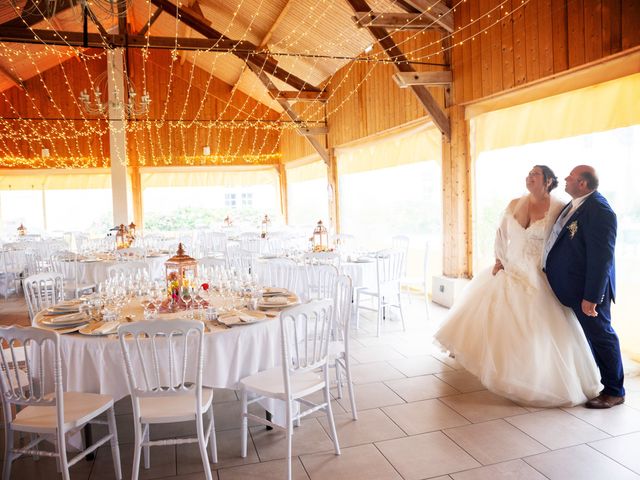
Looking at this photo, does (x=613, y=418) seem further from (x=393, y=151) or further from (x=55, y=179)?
(x=55, y=179)

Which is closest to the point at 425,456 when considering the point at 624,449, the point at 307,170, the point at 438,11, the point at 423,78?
the point at 624,449

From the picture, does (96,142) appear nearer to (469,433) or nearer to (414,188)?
(414,188)

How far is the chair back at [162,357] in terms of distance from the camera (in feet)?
7.94

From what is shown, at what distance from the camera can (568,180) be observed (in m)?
3.71

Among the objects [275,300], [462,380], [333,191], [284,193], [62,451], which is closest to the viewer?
[62,451]

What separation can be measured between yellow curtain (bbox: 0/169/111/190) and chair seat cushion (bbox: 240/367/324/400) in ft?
39.8

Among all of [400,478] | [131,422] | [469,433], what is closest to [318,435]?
[400,478]

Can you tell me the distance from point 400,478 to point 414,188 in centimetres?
674

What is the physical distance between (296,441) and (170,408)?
967mm

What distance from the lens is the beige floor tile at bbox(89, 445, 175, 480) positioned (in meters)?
2.87

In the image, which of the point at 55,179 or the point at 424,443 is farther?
the point at 55,179

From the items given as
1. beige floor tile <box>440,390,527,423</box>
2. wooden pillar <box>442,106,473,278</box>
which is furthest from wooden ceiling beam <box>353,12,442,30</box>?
beige floor tile <box>440,390,527,423</box>

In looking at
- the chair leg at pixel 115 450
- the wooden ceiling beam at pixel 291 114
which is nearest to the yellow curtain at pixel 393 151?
the wooden ceiling beam at pixel 291 114

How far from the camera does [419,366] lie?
4539 mm
